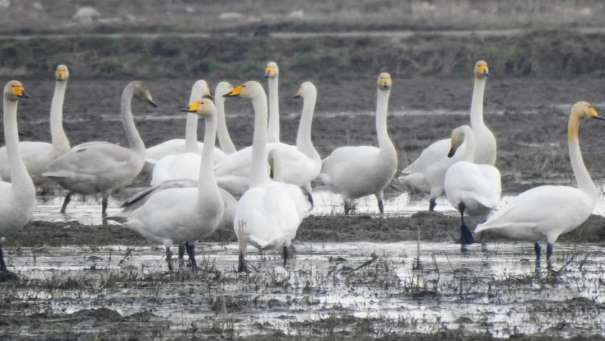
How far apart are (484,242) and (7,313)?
4.96 metres

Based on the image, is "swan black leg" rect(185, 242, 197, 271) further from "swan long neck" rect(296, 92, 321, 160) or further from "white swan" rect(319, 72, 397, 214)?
"swan long neck" rect(296, 92, 321, 160)

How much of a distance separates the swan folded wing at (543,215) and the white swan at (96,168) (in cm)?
521

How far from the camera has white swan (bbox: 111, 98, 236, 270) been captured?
10023mm

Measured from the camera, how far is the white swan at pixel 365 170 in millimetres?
13648

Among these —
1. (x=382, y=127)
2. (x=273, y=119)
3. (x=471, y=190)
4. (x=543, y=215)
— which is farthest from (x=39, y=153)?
(x=543, y=215)

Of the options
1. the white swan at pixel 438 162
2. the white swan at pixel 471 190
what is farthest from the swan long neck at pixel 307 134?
the white swan at pixel 471 190

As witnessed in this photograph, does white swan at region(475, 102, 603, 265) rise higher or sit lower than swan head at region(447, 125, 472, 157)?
lower

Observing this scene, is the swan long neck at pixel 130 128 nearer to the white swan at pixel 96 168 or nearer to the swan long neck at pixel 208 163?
the white swan at pixel 96 168

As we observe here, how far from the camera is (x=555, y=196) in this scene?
1008 centimetres

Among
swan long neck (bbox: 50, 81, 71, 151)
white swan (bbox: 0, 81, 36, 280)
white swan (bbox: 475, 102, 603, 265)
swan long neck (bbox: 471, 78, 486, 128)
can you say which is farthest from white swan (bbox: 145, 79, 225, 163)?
white swan (bbox: 475, 102, 603, 265)

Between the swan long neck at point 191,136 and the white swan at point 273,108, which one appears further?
the white swan at point 273,108

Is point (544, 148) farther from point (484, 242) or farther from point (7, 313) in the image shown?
point (7, 313)

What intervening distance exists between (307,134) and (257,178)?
3388 mm

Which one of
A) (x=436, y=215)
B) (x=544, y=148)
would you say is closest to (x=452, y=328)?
(x=436, y=215)
